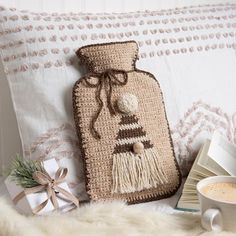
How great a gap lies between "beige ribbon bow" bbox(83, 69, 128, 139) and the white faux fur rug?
0.18 m

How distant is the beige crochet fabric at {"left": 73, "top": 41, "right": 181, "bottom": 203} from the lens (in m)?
0.91

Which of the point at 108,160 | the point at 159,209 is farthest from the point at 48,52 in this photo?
the point at 159,209

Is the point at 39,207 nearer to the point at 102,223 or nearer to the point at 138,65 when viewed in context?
the point at 102,223

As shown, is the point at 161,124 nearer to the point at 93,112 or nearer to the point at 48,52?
the point at 93,112

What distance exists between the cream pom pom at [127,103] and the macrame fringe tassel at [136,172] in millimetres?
93

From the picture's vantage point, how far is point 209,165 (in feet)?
3.16

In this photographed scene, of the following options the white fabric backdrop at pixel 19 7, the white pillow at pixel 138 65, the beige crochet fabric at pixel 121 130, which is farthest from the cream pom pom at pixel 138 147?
the white fabric backdrop at pixel 19 7

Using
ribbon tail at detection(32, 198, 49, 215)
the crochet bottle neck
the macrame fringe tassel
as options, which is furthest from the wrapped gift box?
the crochet bottle neck

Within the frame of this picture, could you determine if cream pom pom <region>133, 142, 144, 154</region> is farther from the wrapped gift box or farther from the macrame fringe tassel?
the wrapped gift box

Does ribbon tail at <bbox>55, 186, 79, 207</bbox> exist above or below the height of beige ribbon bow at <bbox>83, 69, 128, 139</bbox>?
below

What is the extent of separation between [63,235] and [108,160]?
0.22 meters

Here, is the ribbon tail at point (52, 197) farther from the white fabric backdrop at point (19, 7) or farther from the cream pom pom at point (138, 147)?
the white fabric backdrop at point (19, 7)

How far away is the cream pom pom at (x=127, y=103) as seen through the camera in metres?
0.92

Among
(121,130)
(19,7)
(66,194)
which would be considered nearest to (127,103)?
(121,130)
